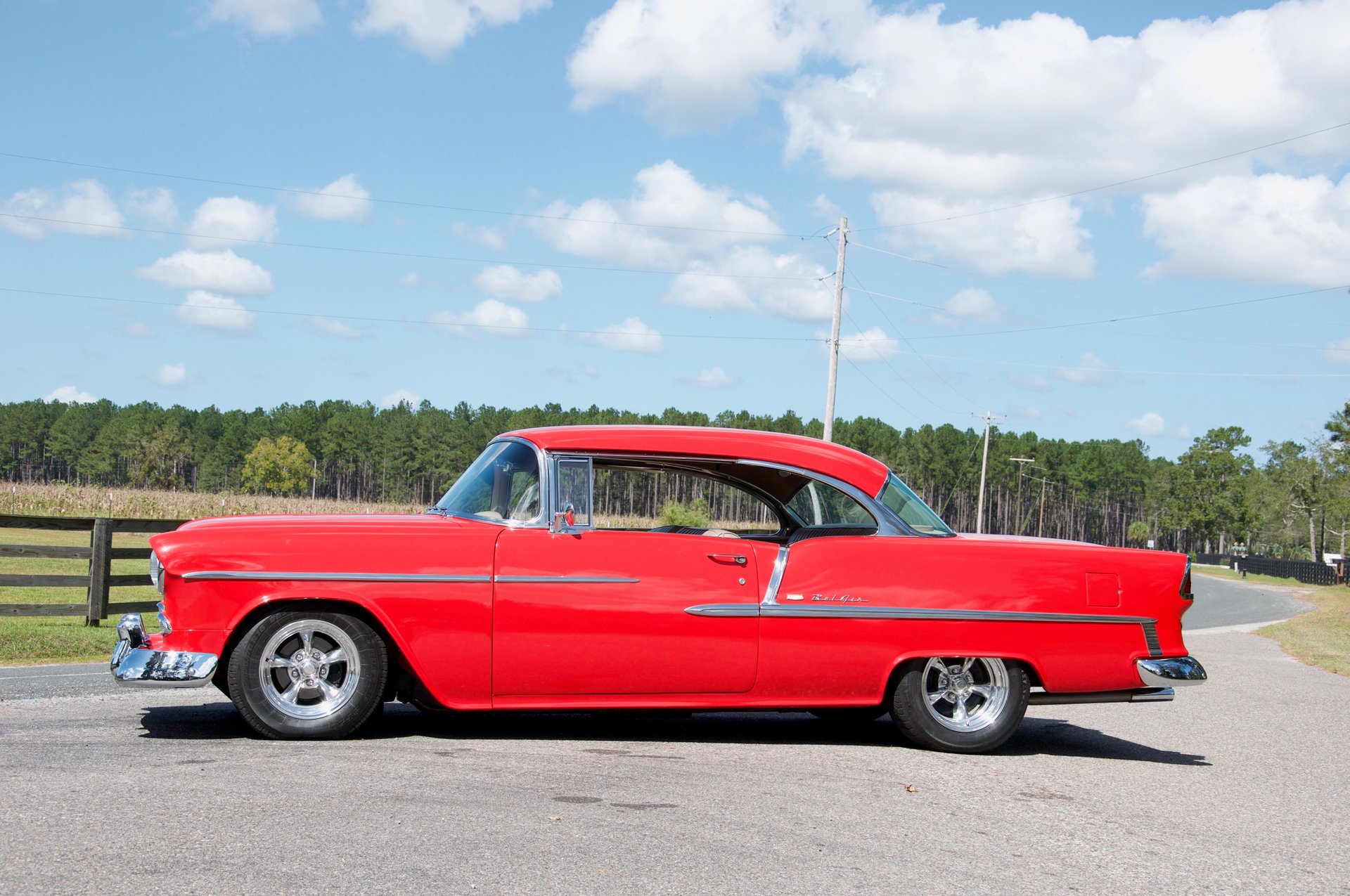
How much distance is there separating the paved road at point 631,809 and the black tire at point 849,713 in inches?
4.4

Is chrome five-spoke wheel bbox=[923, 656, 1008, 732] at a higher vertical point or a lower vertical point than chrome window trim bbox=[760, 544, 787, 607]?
lower

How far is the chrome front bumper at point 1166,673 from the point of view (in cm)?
650

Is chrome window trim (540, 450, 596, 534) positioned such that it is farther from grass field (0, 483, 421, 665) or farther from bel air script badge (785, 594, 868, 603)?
grass field (0, 483, 421, 665)

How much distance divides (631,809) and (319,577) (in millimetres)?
2134

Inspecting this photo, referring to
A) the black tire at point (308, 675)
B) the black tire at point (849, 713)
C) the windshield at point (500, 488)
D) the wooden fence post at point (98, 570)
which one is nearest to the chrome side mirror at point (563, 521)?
the windshield at point (500, 488)

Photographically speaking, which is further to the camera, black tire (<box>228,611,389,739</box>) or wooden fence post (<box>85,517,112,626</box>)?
wooden fence post (<box>85,517,112,626</box>)

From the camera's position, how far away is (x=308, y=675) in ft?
19.2

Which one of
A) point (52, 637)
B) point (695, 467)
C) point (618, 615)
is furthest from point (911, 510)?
point (52, 637)

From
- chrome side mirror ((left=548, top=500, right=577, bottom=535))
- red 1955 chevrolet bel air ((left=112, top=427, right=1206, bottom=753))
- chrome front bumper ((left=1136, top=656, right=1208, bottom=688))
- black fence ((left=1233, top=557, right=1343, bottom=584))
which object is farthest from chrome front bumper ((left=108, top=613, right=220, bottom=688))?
black fence ((left=1233, top=557, right=1343, bottom=584))

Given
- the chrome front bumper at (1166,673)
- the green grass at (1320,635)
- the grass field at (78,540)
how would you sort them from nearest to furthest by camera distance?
the chrome front bumper at (1166,673) → the grass field at (78,540) → the green grass at (1320,635)

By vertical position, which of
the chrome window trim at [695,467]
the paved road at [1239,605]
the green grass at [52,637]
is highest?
the chrome window trim at [695,467]

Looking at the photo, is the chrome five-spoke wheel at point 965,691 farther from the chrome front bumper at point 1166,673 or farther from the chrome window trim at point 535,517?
the chrome window trim at point 535,517

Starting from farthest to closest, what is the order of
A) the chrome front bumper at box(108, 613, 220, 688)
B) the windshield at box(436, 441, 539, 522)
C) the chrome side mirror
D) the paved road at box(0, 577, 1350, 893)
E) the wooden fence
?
the wooden fence < the windshield at box(436, 441, 539, 522) < the chrome side mirror < the chrome front bumper at box(108, 613, 220, 688) < the paved road at box(0, 577, 1350, 893)

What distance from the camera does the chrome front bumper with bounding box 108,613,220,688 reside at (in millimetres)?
5645
